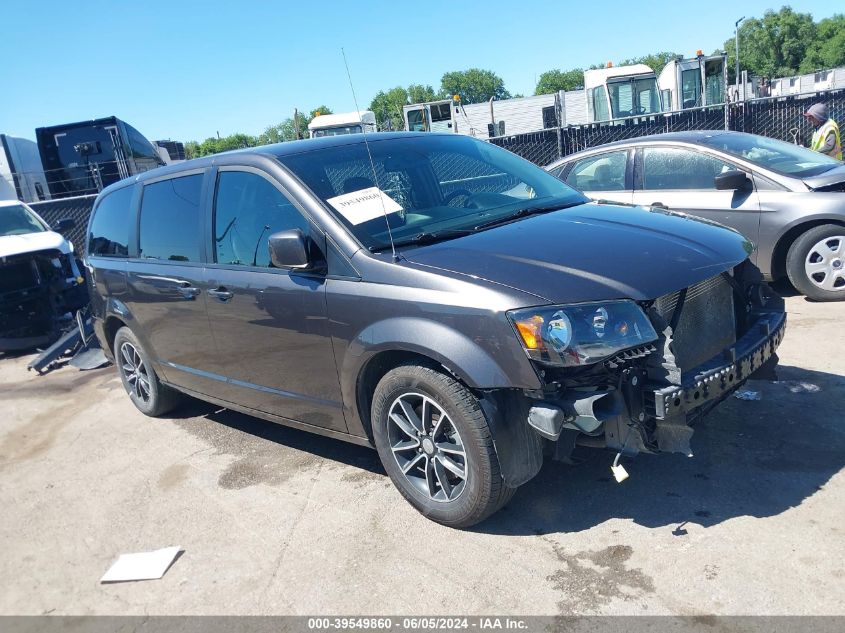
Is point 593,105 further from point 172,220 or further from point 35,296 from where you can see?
point 172,220

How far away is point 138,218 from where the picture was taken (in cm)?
525

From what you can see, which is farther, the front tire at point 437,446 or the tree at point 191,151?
the tree at point 191,151

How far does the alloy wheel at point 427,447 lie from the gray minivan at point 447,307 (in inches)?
0.4

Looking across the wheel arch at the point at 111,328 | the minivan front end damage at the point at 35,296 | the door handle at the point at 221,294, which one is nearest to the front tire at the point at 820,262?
the door handle at the point at 221,294

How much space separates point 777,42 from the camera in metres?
→ 84.2

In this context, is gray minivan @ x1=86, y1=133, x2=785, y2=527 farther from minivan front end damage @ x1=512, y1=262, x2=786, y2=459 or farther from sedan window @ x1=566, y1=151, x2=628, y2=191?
sedan window @ x1=566, y1=151, x2=628, y2=191

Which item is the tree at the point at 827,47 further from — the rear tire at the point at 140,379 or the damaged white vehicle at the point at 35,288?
the rear tire at the point at 140,379

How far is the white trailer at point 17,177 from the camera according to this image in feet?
61.2

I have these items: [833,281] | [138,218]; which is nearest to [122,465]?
[138,218]

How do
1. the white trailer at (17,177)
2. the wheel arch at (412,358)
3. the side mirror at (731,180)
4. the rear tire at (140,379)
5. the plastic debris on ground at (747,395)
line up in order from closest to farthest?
the wheel arch at (412,358), the plastic debris on ground at (747,395), the rear tire at (140,379), the side mirror at (731,180), the white trailer at (17,177)

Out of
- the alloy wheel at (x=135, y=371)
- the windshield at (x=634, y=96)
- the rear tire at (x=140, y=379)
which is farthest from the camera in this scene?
the windshield at (x=634, y=96)

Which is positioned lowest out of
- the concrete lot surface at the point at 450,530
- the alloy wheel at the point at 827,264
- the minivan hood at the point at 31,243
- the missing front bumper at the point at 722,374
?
the concrete lot surface at the point at 450,530

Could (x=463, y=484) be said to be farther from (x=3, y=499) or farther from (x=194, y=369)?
(x=3, y=499)

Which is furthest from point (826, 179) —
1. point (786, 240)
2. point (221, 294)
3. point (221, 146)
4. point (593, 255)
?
point (221, 146)
